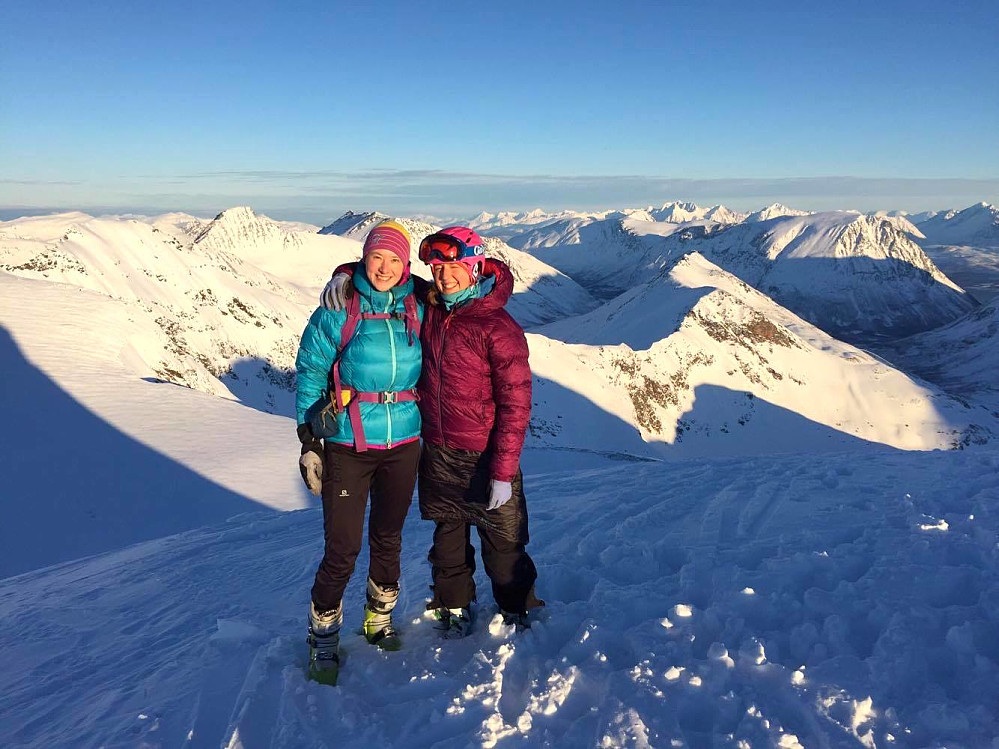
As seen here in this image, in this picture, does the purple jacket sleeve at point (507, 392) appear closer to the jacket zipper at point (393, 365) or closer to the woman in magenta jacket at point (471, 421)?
the woman in magenta jacket at point (471, 421)

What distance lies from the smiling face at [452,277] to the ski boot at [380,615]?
2391mm

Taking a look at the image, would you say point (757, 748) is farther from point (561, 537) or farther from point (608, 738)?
point (561, 537)

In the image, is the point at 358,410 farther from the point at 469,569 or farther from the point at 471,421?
the point at 469,569

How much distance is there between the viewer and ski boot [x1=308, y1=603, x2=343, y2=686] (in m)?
4.27

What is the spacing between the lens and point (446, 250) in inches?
160

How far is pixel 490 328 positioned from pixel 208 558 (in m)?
6.25

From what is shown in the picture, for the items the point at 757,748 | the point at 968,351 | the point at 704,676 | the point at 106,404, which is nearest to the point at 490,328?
the point at 704,676

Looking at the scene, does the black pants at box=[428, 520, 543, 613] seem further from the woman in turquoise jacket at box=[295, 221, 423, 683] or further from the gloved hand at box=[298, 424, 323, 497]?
the gloved hand at box=[298, 424, 323, 497]

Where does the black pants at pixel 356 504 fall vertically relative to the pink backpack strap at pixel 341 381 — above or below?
below

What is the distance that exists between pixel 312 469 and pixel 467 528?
1372mm

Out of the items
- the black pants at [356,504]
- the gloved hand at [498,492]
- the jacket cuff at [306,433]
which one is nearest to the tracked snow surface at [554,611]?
the black pants at [356,504]

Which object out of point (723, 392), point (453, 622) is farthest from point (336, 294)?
point (723, 392)

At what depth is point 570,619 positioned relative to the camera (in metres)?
4.75

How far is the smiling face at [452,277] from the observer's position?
4047mm
